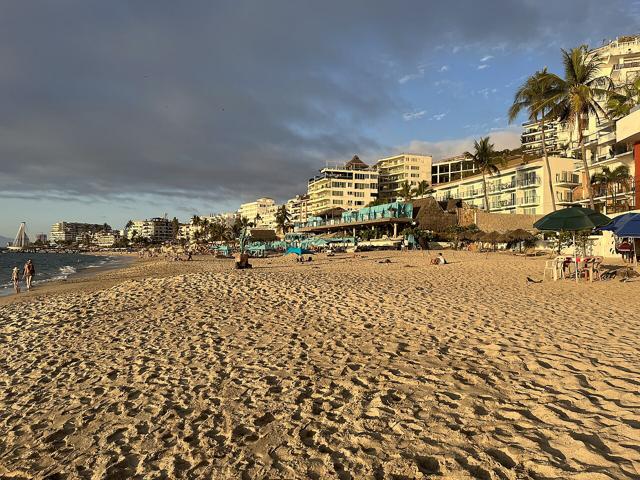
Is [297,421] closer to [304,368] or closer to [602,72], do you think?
[304,368]

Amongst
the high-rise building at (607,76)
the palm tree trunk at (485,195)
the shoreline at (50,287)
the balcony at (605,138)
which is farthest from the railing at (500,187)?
the shoreline at (50,287)

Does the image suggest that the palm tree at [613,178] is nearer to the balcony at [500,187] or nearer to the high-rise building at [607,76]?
the high-rise building at [607,76]

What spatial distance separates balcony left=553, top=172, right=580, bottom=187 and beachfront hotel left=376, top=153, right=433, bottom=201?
50.0 m

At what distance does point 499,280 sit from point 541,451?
13664mm

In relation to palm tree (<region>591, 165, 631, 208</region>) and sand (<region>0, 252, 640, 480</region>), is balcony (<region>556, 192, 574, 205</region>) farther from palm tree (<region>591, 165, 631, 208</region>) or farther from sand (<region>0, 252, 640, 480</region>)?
sand (<region>0, 252, 640, 480</region>)

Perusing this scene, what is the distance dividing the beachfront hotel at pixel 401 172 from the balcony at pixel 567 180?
50027 mm

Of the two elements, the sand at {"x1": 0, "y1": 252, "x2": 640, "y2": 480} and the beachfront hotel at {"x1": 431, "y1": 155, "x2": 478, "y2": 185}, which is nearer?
the sand at {"x1": 0, "y1": 252, "x2": 640, "y2": 480}

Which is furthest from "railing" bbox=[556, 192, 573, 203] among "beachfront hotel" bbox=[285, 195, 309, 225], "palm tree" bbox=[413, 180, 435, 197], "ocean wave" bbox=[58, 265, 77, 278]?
"beachfront hotel" bbox=[285, 195, 309, 225]

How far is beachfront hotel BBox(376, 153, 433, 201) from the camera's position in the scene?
331 ft

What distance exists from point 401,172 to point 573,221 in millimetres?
91831

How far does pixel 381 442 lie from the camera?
11.5 feet

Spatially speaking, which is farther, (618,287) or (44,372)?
(618,287)

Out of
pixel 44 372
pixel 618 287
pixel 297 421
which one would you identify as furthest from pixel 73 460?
pixel 618 287

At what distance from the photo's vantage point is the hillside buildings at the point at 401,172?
10081cm
